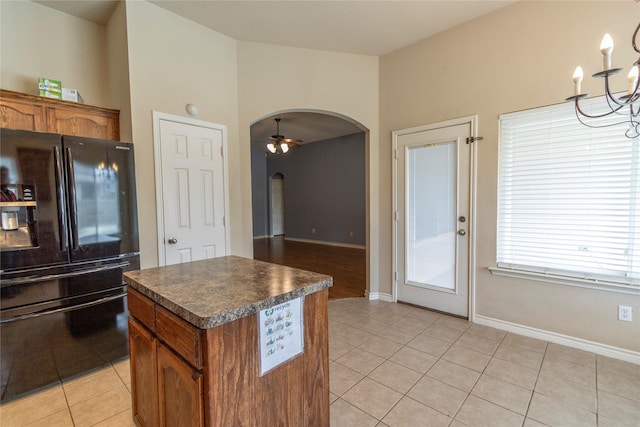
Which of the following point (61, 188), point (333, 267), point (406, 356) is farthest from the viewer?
point (333, 267)

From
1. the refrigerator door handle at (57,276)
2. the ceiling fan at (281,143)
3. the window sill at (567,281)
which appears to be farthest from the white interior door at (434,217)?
the refrigerator door handle at (57,276)

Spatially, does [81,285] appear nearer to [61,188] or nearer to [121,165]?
[61,188]

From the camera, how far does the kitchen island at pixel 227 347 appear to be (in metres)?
1.07

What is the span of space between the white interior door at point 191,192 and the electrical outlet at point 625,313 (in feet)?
11.7

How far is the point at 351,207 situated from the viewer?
7645 millimetres

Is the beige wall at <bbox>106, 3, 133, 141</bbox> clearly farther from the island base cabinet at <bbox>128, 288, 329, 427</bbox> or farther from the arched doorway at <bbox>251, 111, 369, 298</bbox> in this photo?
the arched doorway at <bbox>251, 111, 369, 298</bbox>

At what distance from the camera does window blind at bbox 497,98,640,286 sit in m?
2.29

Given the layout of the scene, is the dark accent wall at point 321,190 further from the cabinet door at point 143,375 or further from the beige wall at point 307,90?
the cabinet door at point 143,375

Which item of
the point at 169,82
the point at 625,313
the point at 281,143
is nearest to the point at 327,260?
the point at 281,143

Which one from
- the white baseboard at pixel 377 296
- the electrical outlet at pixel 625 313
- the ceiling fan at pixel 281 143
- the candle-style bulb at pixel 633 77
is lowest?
the white baseboard at pixel 377 296

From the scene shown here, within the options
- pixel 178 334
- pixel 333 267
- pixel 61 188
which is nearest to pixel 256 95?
pixel 61 188

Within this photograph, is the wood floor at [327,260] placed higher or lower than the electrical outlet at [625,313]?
lower

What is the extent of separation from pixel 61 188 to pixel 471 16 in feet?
12.7

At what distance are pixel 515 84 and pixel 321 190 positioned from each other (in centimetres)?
596
